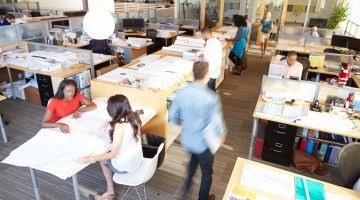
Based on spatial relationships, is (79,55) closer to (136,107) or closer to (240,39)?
(136,107)

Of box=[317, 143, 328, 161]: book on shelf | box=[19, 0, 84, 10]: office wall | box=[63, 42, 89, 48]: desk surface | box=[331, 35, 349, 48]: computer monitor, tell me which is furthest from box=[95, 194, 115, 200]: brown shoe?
box=[19, 0, 84, 10]: office wall

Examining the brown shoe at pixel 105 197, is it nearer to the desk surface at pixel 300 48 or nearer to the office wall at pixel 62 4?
the desk surface at pixel 300 48

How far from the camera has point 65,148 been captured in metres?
2.56

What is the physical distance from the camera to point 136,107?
3.50 metres

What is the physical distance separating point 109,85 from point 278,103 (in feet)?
7.44

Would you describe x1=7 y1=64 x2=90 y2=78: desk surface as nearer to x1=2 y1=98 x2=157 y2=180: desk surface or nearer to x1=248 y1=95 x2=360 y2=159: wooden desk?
x1=2 y1=98 x2=157 y2=180: desk surface

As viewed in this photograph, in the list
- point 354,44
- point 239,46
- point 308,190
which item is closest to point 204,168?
point 308,190

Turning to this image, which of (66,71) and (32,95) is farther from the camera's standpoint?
(32,95)

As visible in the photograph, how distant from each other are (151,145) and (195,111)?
0.79 meters

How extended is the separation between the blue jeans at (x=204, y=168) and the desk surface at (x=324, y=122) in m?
1.11

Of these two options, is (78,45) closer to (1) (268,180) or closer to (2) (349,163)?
(1) (268,180)

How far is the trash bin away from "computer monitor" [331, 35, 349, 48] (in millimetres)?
5702

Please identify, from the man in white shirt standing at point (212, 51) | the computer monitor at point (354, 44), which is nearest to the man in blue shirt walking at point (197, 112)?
the man in white shirt standing at point (212, 51)

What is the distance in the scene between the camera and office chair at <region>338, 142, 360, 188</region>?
235 cm
